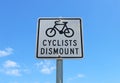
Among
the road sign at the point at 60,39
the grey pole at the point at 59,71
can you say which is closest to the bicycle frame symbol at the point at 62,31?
the road sign at the point at 60,39

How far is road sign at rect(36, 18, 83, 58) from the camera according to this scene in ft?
13.9

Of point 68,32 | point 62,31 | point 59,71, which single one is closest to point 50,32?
point 62,31

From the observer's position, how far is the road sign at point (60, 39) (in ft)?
13.9

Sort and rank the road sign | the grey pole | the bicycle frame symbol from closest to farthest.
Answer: the grey pole
the road sign
the bicycle frame symbol

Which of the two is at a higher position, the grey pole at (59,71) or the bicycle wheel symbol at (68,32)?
the bicycle wheel symbol at (68,32)

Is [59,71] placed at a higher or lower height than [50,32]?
lower

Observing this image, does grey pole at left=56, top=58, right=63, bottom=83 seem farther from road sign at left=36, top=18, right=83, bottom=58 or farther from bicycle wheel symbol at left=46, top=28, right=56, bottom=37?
bicycle wheel symbol at left=46, top=28, right=56, bottom=37

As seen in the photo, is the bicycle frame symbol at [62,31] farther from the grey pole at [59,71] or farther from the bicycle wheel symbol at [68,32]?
the grey pole at [59,71]

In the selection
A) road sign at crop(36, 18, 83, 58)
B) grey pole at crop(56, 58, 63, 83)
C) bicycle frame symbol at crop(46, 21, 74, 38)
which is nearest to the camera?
grey pole at crop(56, 58, 63, 83)

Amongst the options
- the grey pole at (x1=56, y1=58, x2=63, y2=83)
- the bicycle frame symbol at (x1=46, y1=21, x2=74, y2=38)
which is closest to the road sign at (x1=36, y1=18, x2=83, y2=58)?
the bicycle frame symbol at (x1=46, y1=21, x2=74, y2=38)

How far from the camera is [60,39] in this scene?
430 centimetres

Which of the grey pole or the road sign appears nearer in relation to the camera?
the grey pole

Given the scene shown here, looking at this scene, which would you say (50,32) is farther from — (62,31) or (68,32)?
(68,32)

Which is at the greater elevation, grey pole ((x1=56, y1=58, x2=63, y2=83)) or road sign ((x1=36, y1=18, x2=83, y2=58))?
road sign ((x1=36, y1=18, x2=83, y2=58))
